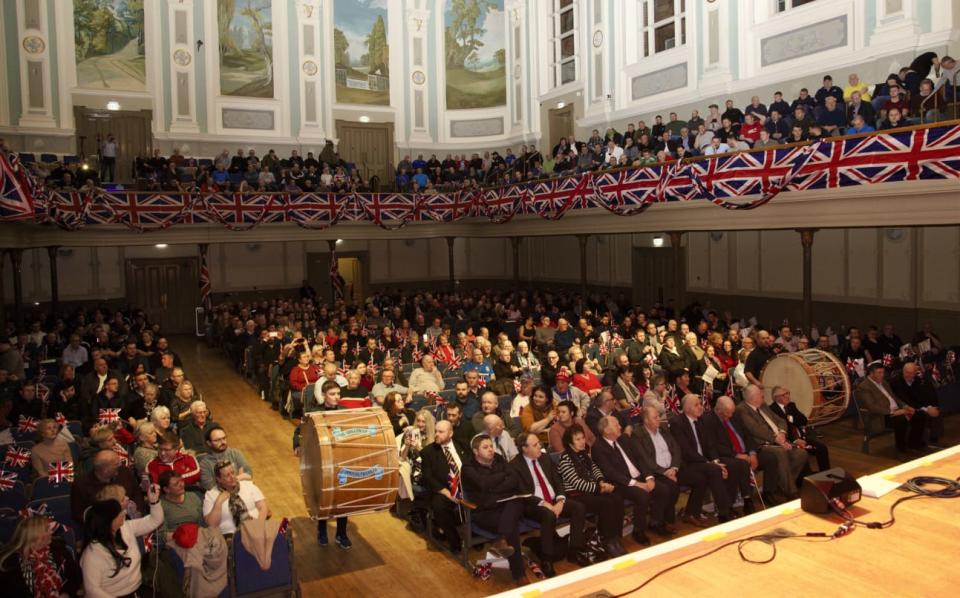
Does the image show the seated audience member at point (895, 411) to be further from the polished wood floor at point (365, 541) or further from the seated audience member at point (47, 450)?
the seated audience member at point (47, 450)

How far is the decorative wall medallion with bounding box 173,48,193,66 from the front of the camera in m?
24.8

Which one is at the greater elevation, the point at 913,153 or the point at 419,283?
the point at 913,153

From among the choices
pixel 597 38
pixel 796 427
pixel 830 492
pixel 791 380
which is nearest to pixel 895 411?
pixel 791 380

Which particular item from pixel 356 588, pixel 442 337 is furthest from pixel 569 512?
pixel 442 337

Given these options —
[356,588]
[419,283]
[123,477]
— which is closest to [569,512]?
[356,588]

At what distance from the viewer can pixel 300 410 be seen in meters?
12.3

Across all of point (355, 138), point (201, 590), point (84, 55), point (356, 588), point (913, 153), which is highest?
point (84, 55)

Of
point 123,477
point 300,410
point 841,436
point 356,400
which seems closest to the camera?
point 123,477

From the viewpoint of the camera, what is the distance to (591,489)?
7.48 meters

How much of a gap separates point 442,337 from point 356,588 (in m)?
7.30

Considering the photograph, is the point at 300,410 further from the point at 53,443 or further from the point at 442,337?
the point at 53,443

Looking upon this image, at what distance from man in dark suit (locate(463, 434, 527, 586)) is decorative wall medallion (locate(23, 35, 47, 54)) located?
872 inches

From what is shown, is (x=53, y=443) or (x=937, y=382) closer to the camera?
(x=53, y=443)

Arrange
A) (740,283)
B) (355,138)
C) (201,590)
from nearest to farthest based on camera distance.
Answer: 1. (201,590)
2. (740,283)
3. (355,138)
